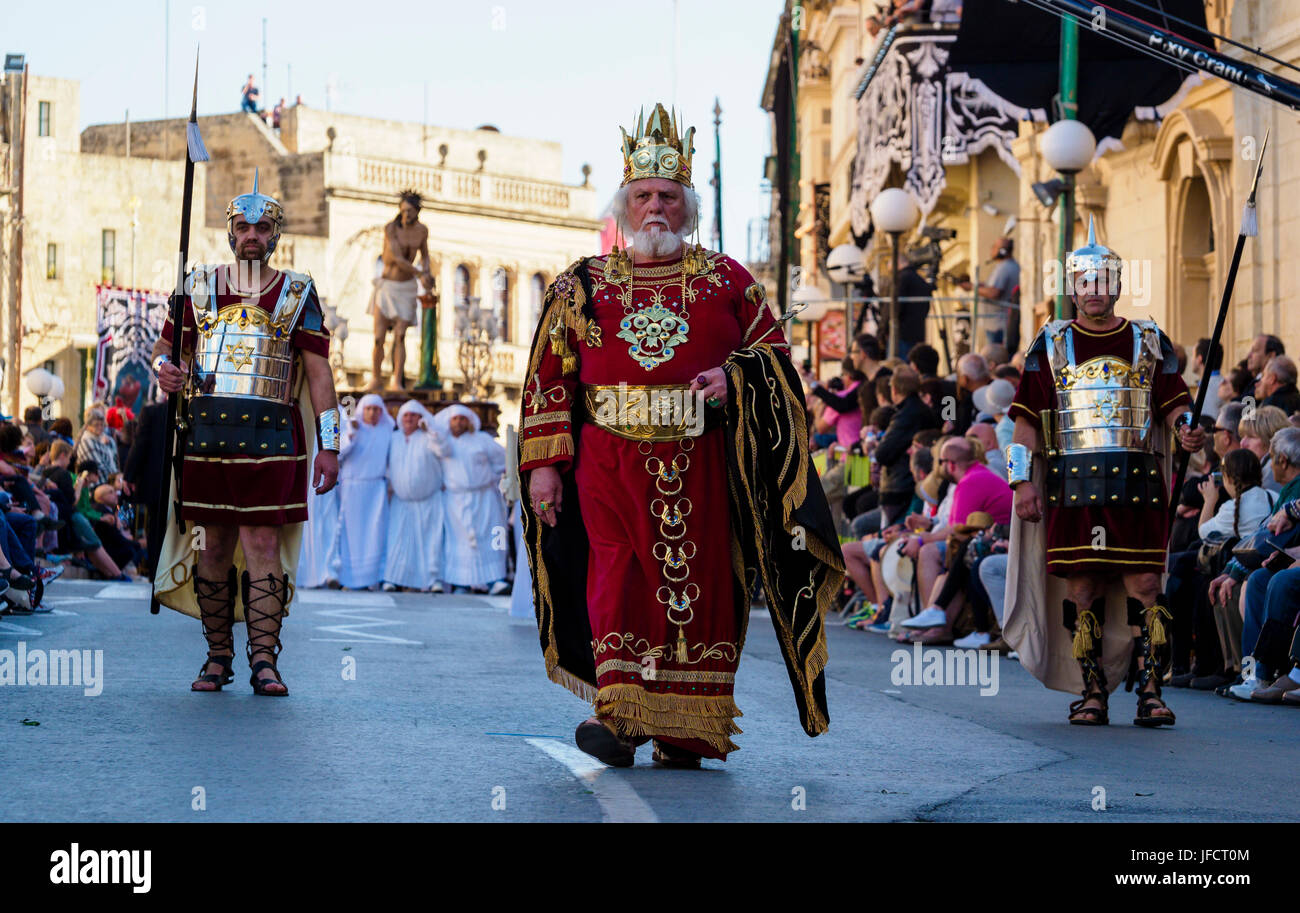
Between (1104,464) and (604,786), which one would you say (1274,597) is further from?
(604,786)

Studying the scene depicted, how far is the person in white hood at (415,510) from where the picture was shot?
79.0 ft

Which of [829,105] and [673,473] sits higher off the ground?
[829,105]

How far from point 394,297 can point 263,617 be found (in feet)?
57.4

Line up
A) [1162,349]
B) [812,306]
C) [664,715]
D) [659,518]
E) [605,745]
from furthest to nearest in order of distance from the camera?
1. [812,306]
2. [1162,349]
3. [659,518]
4. [664,715]
5. [605,745]

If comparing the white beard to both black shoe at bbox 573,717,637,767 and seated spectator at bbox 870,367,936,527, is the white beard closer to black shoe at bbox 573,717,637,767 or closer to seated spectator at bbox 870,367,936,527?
black shoe at bbox 573,717,637,767

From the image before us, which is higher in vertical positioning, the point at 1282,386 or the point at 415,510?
the point at 1282,386

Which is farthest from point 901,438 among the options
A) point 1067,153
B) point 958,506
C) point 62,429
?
point 62,429

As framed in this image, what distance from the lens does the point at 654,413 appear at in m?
7.97

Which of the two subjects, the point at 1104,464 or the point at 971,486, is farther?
the point at 971,486

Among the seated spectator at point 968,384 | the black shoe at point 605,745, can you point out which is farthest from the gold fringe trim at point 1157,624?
the seated spectator at point 968,384

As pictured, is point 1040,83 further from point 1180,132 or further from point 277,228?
point 277,228
